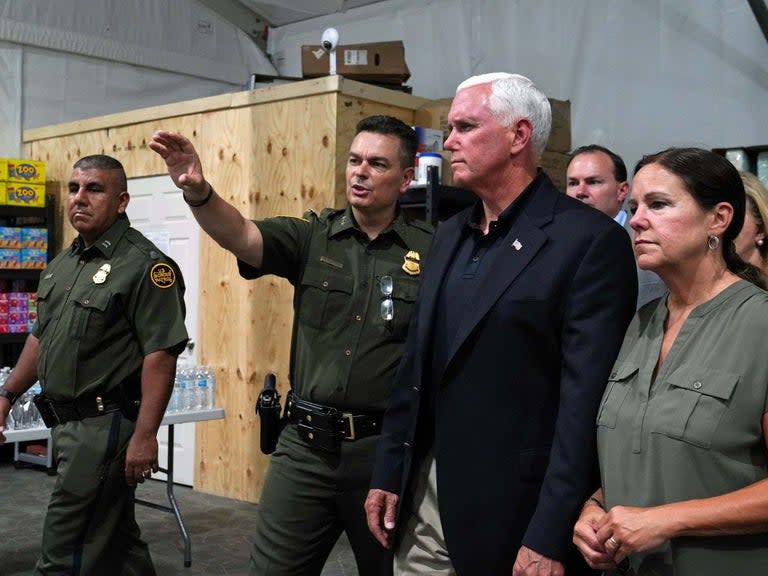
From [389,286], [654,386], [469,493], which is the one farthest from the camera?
[389,286]

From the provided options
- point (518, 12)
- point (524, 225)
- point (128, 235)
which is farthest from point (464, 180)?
point (518, 12)

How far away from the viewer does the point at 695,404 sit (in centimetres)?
139

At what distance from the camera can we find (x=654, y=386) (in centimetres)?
148

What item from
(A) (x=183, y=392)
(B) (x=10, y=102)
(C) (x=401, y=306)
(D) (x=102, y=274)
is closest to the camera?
(C) (x=401, y=306)

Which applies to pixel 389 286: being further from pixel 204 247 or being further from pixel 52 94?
pixel 52 94

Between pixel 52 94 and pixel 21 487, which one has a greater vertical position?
pixel 52 94

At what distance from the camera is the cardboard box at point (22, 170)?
6027 millimetres

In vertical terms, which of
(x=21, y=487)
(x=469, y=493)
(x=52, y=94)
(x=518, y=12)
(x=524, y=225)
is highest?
(x=518, y=12)

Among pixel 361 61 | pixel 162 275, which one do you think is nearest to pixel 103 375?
pixel 162 275

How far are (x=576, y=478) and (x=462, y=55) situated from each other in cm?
526

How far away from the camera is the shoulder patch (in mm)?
2924

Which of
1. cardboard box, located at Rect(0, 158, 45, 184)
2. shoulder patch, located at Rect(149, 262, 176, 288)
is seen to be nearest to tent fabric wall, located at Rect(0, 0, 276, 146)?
cardboard box, located at Rect(0, 158, 45, 184)

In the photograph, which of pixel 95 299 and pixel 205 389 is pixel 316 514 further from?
pixel 205 389

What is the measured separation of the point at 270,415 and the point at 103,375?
66 centimetres
